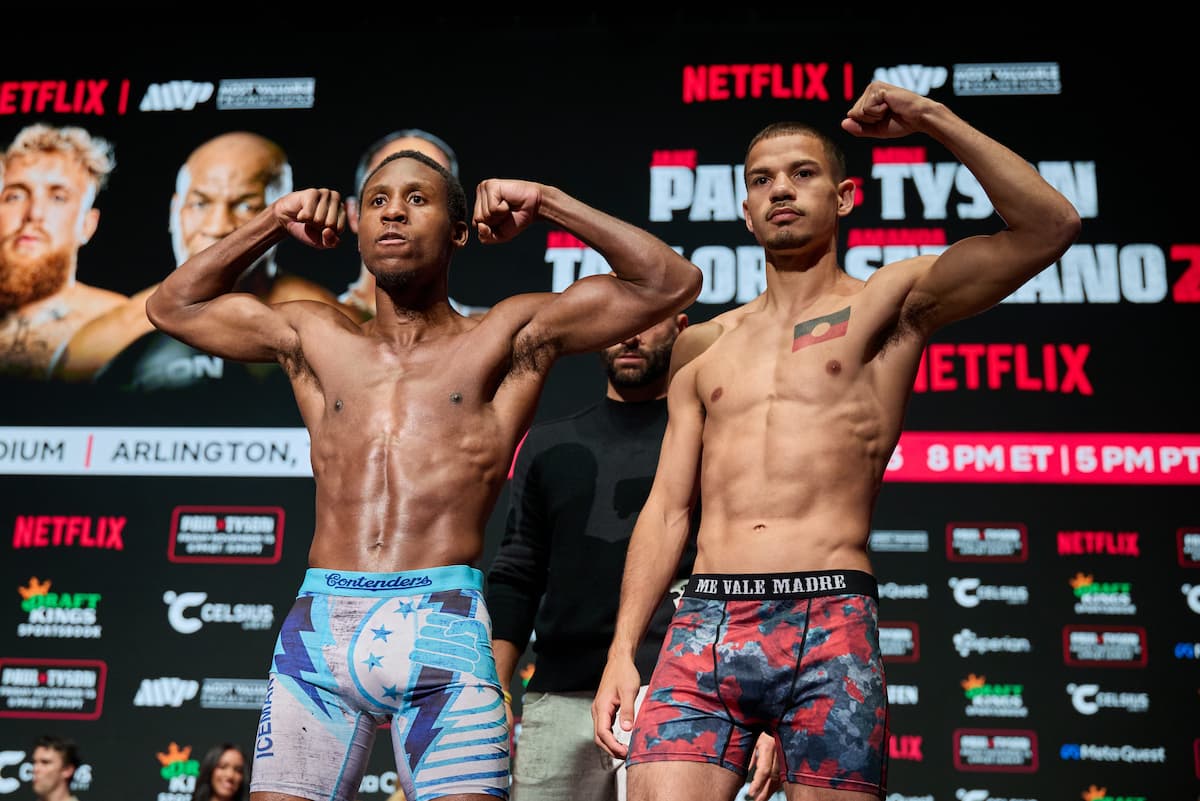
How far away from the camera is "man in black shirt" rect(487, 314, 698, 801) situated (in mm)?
2707

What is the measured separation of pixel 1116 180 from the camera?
14.8 feet

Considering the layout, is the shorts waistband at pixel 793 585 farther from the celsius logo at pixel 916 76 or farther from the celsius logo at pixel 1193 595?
the celsius logo at pixel 916 76

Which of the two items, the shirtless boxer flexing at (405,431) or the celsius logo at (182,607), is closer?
the shirtless boxer flexing at (405,431)

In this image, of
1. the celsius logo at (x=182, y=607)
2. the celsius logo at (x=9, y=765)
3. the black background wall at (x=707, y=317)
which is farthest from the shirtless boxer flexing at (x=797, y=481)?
the celsius logo at (x=9, y=765)

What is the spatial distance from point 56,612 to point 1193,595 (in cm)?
412

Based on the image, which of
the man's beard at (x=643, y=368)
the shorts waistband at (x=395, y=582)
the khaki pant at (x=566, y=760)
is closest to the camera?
the shorts waistband at (x=395, y=582)

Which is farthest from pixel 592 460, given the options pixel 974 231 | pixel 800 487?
pixel 974 231

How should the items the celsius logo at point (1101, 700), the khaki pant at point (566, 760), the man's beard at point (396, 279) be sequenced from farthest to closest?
the celsius logo at point (1101, 700), the khaki pant at point (566, 760), the man's beard at point (396, 279)

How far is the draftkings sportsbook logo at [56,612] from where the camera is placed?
4.38m

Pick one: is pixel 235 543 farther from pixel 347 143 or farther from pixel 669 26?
pixel 669 26

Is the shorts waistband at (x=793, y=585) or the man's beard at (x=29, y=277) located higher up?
the man's beard at (x=29, y=277)

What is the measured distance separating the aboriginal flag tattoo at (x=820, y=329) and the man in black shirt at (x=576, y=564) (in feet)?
2.44

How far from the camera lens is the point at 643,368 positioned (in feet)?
9.68

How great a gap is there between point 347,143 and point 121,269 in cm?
Answer: 105
